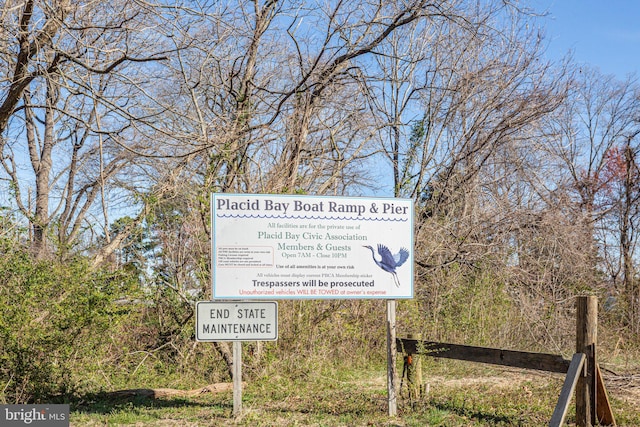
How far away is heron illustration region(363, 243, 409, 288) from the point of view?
360 inches

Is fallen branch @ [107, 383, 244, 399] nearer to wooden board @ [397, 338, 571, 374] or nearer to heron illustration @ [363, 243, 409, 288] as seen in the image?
wooden board @ [397, 338, 571, 374]


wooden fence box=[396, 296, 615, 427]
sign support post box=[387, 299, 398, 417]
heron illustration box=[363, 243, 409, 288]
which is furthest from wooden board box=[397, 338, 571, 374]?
heron illustration box=[363, 243, 409, 288]

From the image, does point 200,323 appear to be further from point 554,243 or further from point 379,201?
point 554,243

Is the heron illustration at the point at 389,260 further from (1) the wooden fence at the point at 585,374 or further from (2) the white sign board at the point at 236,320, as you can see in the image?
(1) the wooden fence at the point at 585,374

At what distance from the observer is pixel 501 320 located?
15000mm

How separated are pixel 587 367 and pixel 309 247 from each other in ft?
11.9

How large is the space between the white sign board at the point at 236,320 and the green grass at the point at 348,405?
3.49 ft

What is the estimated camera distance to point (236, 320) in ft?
29.8

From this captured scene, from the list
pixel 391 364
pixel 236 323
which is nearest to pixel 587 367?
pixel 391 364

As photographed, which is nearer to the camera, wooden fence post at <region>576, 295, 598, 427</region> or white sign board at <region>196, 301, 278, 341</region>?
wooden fence post at <region>576, 295, 598, 427</region>

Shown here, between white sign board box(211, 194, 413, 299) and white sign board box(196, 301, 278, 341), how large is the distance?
1.19ft

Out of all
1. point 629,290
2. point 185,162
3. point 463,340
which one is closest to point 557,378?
point 463,340

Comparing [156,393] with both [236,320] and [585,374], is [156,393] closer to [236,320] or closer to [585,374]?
[236,320]

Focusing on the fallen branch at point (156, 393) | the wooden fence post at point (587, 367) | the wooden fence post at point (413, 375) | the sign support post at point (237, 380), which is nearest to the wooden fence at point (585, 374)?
the wooden fence post at point (587, 367)
